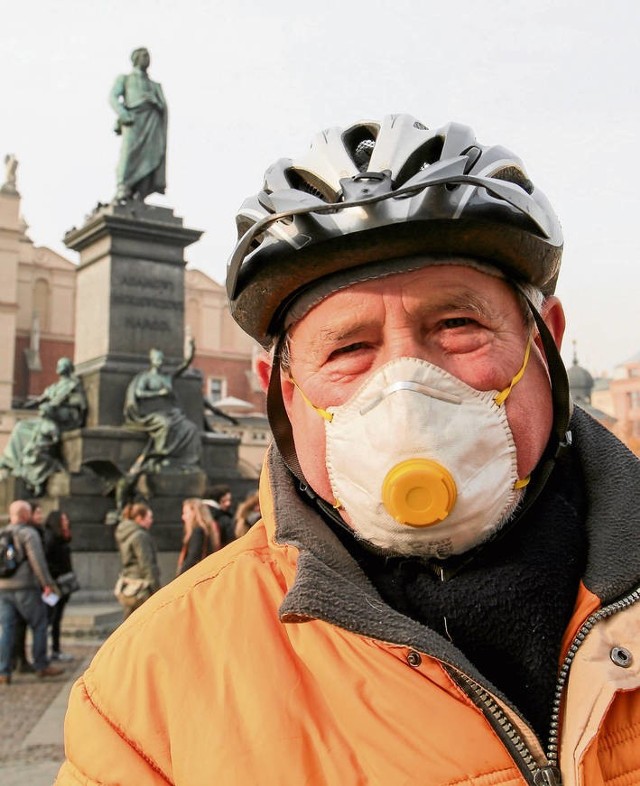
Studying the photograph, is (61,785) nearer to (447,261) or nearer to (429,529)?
(429,529)

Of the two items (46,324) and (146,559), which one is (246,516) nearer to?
(146,559)

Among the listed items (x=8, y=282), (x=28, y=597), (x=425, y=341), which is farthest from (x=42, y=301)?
(x=425, y=341)

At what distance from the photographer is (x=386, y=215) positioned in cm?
180

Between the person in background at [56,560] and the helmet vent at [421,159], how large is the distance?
28.7ft

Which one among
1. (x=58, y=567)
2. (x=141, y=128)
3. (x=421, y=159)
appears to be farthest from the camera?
(x=141, y=128)

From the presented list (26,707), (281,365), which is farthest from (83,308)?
(281,365)

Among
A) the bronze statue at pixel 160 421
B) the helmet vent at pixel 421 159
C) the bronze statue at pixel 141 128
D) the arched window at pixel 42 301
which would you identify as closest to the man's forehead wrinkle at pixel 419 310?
the helmet vent at pixel 421 159

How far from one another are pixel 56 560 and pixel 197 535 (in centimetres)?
205

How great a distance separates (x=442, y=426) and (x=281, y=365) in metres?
0.48

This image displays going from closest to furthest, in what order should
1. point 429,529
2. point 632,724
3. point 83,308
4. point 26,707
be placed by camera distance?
point 632,724 → point 429,529 → point 26,707 → point 83,308

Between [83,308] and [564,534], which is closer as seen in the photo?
[564,534]

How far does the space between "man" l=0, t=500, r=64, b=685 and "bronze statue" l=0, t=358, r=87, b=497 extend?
5960 mm

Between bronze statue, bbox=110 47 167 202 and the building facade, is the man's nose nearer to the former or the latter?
bronze statue, bbox=110 47 167 202

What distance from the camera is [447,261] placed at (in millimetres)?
1812
